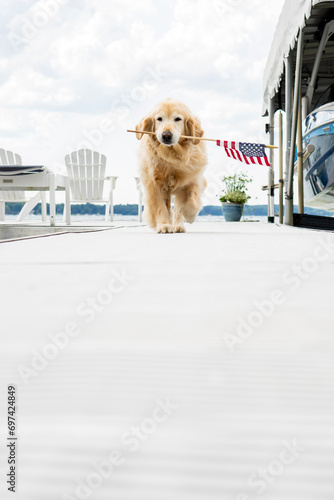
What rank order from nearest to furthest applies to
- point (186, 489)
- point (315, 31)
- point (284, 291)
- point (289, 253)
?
1. point (186, 489)
2. point (284, 291)
3. point (289, 253)
4. point (315, 31)

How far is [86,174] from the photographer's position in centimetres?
822

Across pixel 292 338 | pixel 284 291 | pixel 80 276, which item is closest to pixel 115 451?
pixel 292 338

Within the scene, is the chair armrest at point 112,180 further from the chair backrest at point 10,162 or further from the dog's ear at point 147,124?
the dog's ear at point 147,124

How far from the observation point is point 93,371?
0.54m

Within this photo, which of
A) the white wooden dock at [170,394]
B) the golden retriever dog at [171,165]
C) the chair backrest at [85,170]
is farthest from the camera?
the chair backrest at [85,170]

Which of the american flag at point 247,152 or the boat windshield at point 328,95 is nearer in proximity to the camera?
the american flag at point 247,152

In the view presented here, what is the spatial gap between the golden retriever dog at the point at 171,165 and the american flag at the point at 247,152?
1.35 ft

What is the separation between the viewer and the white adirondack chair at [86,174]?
8.14m

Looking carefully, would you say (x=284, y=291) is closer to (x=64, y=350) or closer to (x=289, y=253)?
(x=64, y=350)

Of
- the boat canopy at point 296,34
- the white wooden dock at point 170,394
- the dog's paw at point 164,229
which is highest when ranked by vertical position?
the boat canopy at point 296,34

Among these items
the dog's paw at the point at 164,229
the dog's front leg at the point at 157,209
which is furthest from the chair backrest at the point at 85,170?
the dog's paw at the point at 164,229

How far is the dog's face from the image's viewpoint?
134 inches

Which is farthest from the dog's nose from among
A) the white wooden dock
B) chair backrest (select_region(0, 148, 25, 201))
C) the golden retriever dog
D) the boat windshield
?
chair backrest (select_region(0, 148, 25, 201))

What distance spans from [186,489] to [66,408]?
16 centimetres
